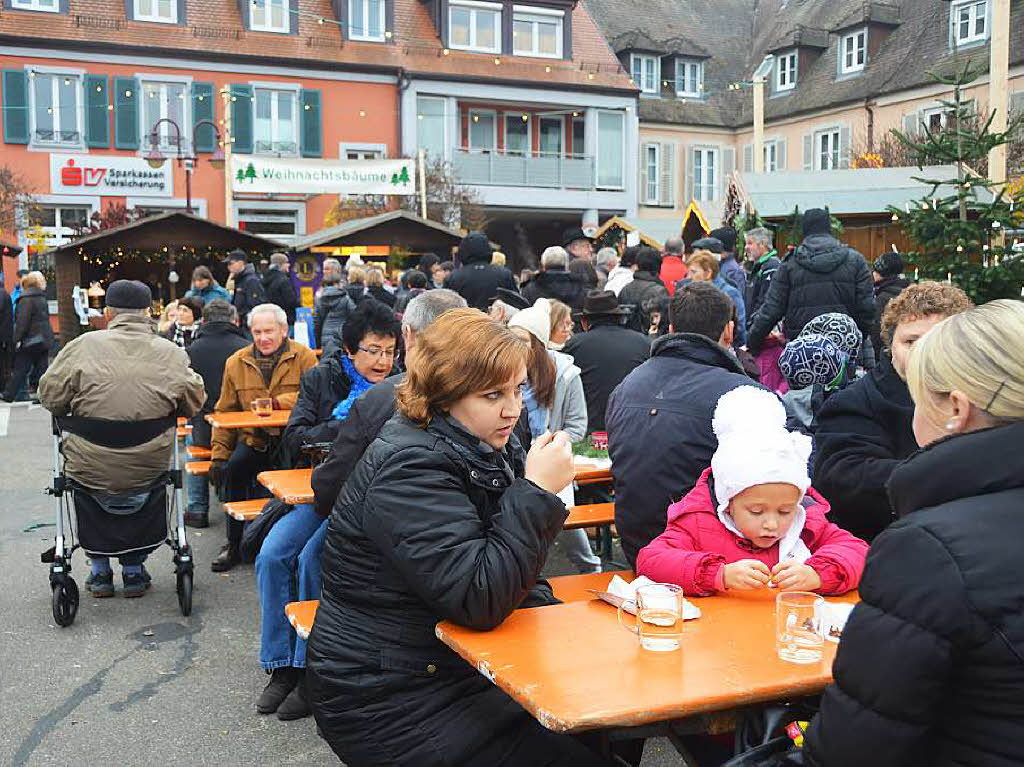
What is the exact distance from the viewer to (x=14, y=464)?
1059 centimetres

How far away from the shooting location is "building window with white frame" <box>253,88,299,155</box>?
28156 mm

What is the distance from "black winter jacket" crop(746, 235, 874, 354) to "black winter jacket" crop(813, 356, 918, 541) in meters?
4.89

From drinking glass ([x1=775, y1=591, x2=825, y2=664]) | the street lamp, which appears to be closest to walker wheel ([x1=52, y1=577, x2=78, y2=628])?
drinking glass ([x1=775, y1=591, x2=825, y2=664])

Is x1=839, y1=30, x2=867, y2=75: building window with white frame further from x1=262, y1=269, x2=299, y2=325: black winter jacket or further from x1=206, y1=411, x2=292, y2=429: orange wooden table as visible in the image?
x1=206, y1=411, x2=292, y2=429: orange wooden table

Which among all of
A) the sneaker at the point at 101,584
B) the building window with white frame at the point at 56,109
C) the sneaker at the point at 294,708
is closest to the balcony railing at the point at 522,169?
the building window with white frame at the point at 56,109

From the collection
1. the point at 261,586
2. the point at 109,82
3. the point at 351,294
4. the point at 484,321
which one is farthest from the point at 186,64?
the point at 484,321

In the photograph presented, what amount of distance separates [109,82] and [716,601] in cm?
2711

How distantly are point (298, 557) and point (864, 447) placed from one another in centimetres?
243

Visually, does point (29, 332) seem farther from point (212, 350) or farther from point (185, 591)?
point (185, 591)

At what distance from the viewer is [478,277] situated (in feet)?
34.4

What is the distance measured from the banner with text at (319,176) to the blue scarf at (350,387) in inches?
615

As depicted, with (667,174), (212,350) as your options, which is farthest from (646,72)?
(212,350)

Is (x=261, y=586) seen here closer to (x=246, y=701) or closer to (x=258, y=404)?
(x=246, y=701)

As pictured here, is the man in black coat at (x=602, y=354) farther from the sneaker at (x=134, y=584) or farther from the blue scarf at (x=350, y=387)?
the sneaker at (x=134, y=584)
